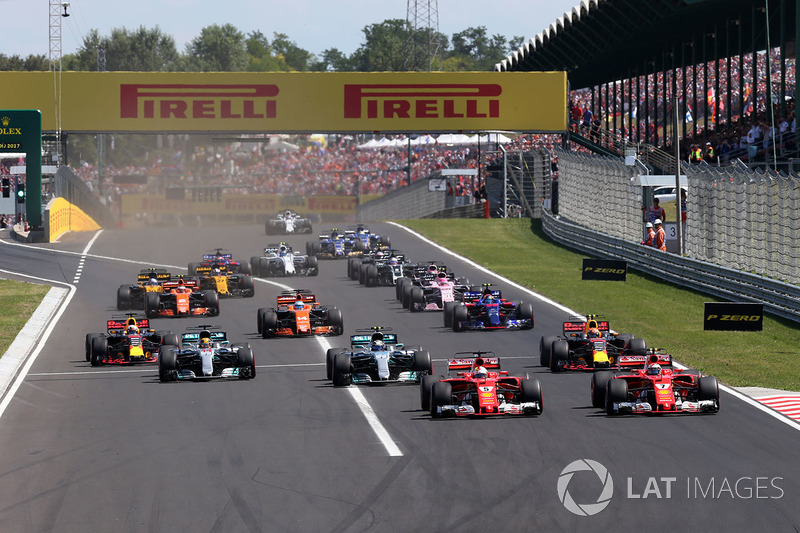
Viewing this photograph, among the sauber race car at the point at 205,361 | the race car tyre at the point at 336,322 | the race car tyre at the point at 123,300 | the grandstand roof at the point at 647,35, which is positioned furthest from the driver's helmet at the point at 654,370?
the grandstand roof at the point at 647,35

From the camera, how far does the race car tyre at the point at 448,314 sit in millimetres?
29266

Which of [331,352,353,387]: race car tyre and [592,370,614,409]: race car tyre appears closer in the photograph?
[592,370,614,409]: race car tyre

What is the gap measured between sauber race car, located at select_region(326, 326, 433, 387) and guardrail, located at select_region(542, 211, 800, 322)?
37.1 ft

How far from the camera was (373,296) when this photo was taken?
36281mm

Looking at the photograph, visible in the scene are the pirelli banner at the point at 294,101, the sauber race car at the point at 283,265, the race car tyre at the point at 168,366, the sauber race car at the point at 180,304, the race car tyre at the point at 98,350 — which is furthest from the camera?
the pirelli banner at the point at 294,101

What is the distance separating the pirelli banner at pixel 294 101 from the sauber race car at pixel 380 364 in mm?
42644

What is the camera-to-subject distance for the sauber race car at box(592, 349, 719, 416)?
62.1ft

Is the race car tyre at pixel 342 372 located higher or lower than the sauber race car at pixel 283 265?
lower

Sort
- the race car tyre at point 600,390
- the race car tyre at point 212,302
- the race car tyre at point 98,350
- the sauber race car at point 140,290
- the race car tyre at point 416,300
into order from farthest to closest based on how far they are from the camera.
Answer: the sauber race car at point 140,290 < the race car tyre at point 416,300 < the race car tyre at point 212,302 < the race car tyre at point 98,350 < the race car tyre at point 600,390

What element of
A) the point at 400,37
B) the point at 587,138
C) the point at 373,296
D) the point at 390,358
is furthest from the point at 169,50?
the point at 390,358

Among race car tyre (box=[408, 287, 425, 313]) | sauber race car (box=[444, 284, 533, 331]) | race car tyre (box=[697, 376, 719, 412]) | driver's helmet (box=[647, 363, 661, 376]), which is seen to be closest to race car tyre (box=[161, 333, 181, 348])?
sauber race car (box=[444, 284, 533, 331])

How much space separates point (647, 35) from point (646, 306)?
32474 mm

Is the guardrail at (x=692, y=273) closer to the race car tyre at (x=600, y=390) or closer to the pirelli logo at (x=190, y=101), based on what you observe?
the race car tyre at (x=600, y=390)

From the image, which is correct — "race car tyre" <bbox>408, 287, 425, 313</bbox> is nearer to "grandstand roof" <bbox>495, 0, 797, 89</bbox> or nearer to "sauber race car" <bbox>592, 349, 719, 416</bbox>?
"sauber race car" <bbox>592, 349, 719, 416</bbox>
